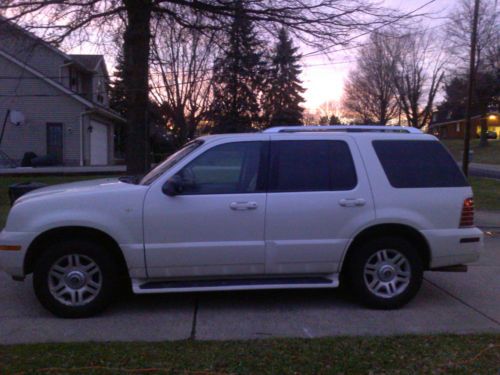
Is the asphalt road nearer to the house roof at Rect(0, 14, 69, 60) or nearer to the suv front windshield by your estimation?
the suv front windshield

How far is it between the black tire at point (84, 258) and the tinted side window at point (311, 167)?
1834 millimetres

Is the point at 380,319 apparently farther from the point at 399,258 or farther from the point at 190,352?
the point at 190,352

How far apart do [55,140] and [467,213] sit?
1091 inches

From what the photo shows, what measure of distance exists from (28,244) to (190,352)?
212 cm

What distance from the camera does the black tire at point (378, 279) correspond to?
6234mm

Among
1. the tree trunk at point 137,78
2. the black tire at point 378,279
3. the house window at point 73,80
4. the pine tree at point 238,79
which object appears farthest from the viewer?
the house window at point 73,80

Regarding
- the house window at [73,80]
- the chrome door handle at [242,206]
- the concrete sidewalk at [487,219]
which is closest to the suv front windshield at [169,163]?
the chrome door handle at [242,206]

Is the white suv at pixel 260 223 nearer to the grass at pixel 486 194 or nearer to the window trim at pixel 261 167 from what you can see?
the window trim at pixel 261 167

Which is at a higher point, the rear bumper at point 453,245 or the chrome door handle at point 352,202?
the chrome door handle at point 352,202

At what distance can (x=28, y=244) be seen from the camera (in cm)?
590

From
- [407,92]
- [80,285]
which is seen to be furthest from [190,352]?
[407,92]

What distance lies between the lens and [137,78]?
1398 cm

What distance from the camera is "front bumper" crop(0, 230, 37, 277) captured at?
5.89 m

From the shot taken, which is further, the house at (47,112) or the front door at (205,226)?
the house at (47,112)
